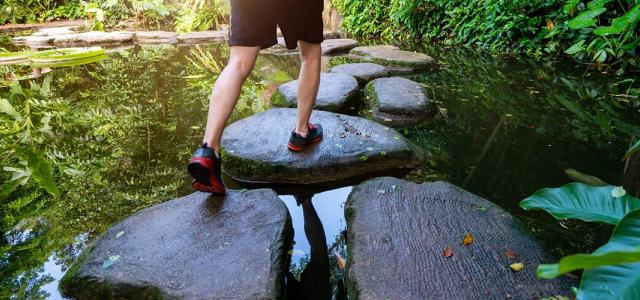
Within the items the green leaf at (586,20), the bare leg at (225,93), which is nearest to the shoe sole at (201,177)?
the bare leg at (225,93)

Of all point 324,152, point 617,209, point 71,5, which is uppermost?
point 617,209

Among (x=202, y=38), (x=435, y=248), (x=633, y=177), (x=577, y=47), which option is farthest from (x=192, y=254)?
(x=202, y=38)

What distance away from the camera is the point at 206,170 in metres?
1.68

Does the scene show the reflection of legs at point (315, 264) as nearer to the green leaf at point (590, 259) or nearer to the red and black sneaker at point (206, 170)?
the red and black sneaker at point (206, 170)

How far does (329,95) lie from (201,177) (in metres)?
1.84

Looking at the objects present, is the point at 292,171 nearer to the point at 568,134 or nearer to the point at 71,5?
the point at 568,134

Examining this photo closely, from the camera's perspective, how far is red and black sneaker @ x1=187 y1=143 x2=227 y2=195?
1.66m

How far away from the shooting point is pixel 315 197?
2.06m

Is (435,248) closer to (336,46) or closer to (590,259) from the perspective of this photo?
(590,259)

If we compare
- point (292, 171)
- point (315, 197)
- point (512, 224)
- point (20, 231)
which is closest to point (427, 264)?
point (512, 224)

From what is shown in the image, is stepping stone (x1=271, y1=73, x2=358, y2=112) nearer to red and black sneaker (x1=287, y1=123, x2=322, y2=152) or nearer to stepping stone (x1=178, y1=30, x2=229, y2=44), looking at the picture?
red and black sneaker (x1=287, y1=123, x2=322, y2=152)

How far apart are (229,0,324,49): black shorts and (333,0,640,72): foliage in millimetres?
2709

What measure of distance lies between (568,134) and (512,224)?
1429 mm

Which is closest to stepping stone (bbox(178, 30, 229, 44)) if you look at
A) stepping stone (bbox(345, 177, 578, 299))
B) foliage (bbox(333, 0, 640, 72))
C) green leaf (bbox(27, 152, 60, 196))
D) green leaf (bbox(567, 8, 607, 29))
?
foliage (bbox(333, 0, 640, 72))
